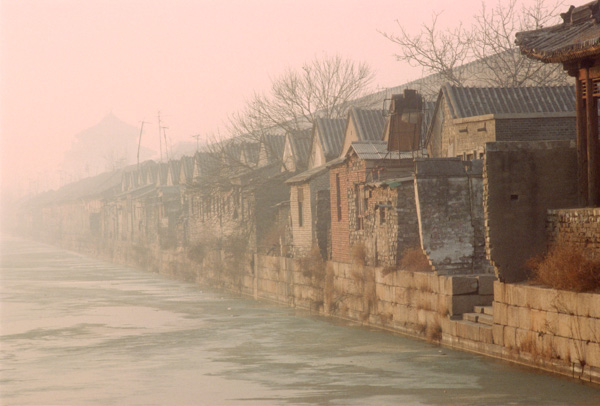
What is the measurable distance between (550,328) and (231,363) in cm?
760

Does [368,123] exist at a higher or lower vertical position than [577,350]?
higher

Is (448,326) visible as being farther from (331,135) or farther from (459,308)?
(331,135)

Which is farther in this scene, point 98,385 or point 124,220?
point 124,220

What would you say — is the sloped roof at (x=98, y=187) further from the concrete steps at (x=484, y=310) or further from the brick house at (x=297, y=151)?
the concrete steps at (x=484, y=310)

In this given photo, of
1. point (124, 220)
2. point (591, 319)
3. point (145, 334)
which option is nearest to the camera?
point (591, 319)

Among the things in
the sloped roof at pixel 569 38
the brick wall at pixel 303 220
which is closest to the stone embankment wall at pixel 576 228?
the sloped roof at pixel 569 38

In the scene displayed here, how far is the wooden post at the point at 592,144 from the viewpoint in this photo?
60.8 ft

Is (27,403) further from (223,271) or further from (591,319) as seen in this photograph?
(223,271)

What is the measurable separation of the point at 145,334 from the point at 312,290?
284 inches

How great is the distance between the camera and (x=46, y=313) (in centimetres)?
3588

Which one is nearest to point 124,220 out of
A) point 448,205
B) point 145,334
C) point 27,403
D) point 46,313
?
point 46,313

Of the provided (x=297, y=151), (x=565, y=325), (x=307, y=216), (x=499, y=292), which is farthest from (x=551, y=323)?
(x=297, y=151)

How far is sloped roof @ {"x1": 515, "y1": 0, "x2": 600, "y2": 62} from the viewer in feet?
58.3

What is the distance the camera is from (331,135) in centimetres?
4078
